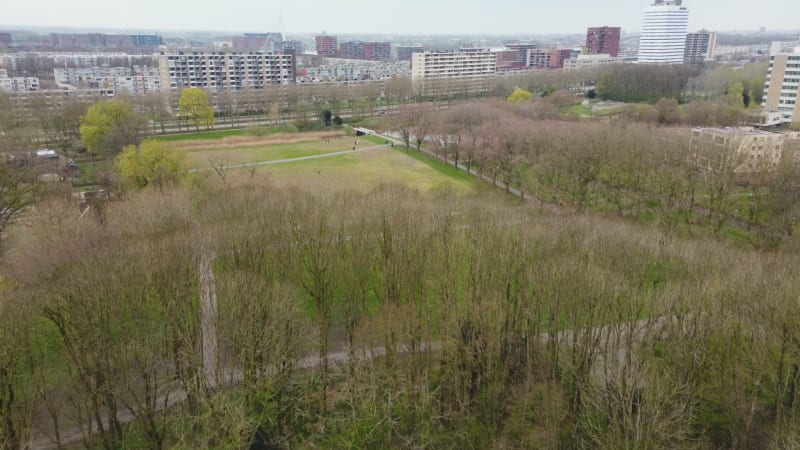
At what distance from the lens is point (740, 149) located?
4803 centimetres

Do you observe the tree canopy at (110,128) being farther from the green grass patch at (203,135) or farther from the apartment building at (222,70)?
the apartment building at (222,70)

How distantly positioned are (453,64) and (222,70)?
61951 mm

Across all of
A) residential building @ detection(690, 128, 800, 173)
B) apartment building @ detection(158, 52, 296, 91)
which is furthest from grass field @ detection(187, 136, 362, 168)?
apartment building @ detection(158, 52, 296, 91)

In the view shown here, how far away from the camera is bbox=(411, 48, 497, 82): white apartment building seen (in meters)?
152

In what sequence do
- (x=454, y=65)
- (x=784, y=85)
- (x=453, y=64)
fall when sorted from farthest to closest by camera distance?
(x=454, y=65) < (x=453, y=64) < (x=784, y=85)

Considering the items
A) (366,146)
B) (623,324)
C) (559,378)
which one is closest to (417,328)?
(559,378)

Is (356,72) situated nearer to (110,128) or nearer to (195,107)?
(195,107)

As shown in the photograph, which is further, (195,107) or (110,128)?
(195,107)

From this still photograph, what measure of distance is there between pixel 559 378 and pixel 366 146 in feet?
192

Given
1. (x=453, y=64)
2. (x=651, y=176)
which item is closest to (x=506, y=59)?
(x=453, y=64)

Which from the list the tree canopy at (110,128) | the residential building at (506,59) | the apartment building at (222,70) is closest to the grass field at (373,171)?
the tree canopy at (110,128)

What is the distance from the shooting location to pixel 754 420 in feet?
66.3

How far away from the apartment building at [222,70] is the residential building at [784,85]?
99197 millimetres

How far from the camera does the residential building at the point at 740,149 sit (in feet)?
144
